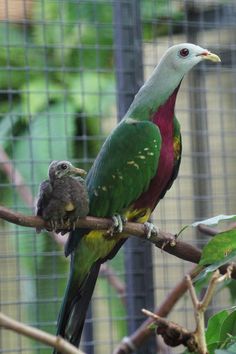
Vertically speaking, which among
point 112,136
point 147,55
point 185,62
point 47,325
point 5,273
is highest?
point 147,55

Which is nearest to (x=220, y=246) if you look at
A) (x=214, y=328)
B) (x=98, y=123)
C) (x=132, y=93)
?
(x=214, y=328)

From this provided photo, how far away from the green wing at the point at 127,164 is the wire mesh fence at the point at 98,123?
57cm

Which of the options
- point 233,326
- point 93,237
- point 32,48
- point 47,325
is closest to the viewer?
point 233,326

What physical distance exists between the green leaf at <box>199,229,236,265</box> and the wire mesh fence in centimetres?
95

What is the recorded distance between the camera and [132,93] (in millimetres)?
1876

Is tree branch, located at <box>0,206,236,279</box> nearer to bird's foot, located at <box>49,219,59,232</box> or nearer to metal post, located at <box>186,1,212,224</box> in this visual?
bird's foot, located at <box>49,219,59,232</box>

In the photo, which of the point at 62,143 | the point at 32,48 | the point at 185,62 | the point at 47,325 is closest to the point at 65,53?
the point at 32,48

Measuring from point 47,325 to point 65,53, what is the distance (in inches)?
26.2

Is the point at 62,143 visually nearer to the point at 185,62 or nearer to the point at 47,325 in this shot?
the point at 47,325

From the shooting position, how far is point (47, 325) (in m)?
1.89

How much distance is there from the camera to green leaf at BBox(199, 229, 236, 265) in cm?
90

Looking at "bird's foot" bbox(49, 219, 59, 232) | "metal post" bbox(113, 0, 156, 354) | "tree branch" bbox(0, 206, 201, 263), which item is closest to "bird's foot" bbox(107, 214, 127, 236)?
"tree branch" bbox(0, 206, 201, 263)

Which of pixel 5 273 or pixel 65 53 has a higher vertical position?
pixel 65 53

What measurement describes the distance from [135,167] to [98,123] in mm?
834
